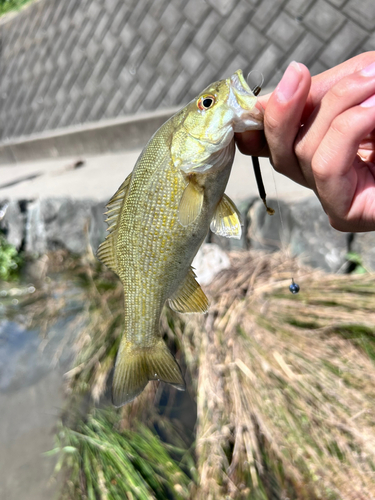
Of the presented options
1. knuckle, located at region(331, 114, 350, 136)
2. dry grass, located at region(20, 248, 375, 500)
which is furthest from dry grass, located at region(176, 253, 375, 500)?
knuckle, located at region(331, 114, 350, 136)

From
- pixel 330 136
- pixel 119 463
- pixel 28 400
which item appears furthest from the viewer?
pixel 28 400

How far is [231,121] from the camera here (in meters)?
1.12

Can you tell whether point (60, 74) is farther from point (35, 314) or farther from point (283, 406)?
point (283, 406)

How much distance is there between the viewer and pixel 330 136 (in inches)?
42.2

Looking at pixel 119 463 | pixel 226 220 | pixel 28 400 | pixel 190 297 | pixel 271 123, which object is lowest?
pixel 119 463

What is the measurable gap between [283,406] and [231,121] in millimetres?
1685

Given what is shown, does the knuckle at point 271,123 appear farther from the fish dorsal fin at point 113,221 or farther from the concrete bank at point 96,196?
the concrete bank at point 96,196

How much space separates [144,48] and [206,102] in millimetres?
4713

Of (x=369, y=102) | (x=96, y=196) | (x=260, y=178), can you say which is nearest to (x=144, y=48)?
(x=96, y=196)

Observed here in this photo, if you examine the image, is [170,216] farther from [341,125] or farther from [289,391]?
[289,391]

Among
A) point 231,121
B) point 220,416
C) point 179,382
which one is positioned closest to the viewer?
point 231,121

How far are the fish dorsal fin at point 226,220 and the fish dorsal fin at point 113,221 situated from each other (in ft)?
1.09

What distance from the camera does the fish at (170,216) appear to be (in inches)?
45.6

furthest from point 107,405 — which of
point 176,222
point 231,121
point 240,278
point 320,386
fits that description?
point 231,121
